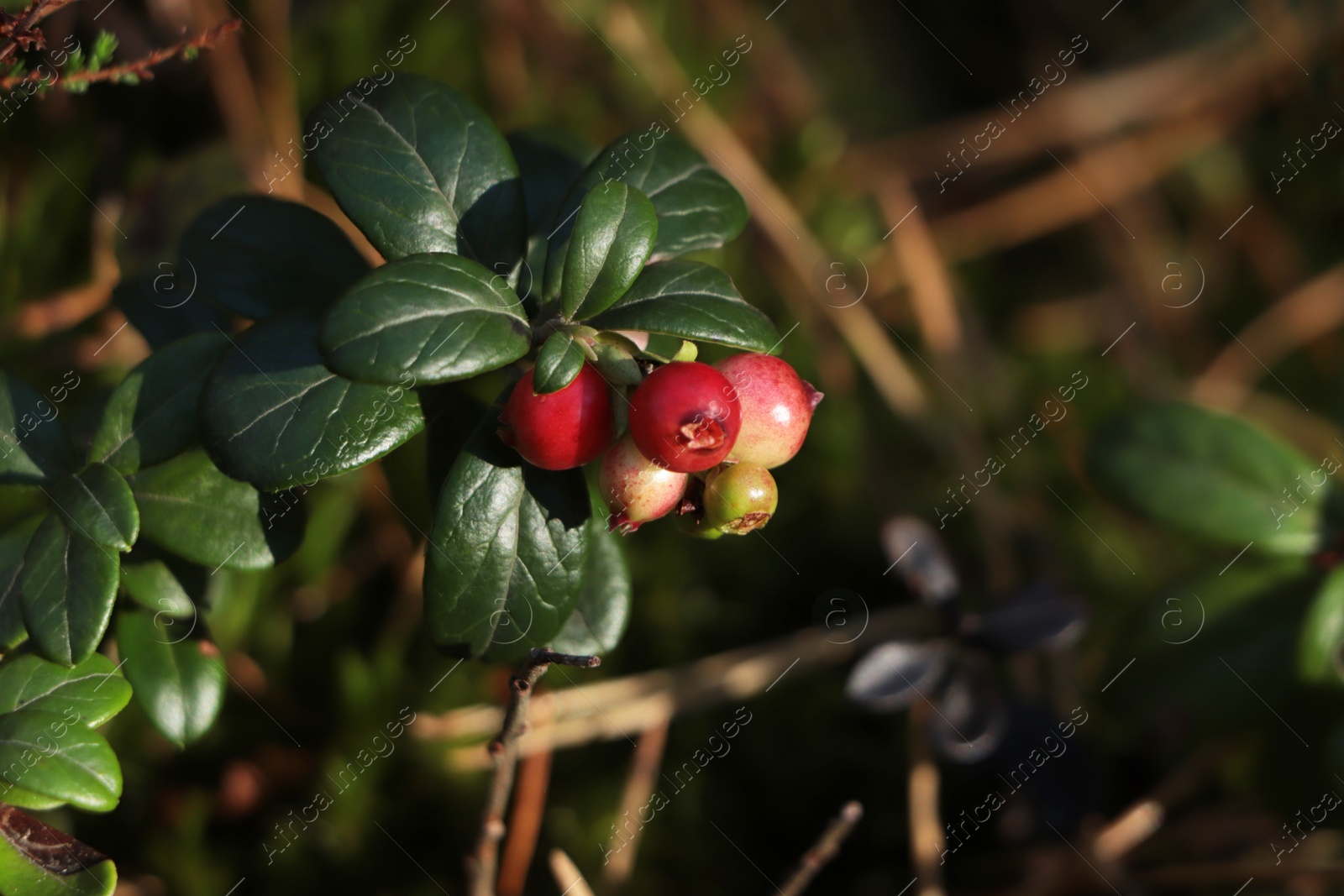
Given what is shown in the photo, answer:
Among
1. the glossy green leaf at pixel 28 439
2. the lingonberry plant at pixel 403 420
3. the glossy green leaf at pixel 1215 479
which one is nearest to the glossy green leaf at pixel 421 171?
the lingonberry plant at pixel 403 420

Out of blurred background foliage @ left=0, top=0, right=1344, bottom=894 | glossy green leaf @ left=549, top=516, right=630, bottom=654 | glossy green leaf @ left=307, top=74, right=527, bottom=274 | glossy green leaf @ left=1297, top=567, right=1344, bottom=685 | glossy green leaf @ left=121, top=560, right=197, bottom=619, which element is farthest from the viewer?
blurred background foliage @ left=0, top=0, right=1344, bottom=894

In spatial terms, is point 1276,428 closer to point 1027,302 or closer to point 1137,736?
point 1027,302

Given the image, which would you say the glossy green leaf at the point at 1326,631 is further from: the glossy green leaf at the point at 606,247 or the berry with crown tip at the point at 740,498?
the glossy green leaf at the point at 606,247

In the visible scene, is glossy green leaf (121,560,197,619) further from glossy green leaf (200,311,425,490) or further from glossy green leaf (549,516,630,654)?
glossy green leaf (549,516,630,654)

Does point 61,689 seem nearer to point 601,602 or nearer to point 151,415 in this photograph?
point 151,415

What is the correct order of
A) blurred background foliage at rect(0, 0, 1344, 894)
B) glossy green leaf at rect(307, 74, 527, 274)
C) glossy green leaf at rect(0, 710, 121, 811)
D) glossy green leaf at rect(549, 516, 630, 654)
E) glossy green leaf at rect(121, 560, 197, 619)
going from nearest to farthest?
1. glossy green leaf at rect(0, 710, 121, 811)
2. glossy green leaf at rect(307, 74, 527, 274)
3. glossy green leaf at rect(121, 560, 197, 619)
4. glossy green leaf at rect(549, 516, 630, 654)
5. blurred background foliage at rect(0, 0, 1344, 894)

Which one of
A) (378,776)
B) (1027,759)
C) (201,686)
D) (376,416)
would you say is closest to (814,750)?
(1027,759)

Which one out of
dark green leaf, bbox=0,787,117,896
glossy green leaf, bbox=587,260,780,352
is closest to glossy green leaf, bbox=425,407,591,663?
glossy green leaf, bbox=587,260,780,352

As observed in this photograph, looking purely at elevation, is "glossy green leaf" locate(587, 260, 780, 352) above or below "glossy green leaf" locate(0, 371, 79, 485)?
below
